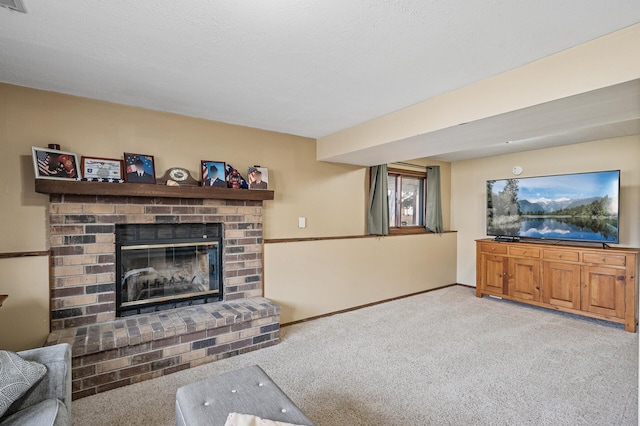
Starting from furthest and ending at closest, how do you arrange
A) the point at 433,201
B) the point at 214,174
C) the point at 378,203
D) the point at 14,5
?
the point at 433,201 → the point at 378,203 → the point at 214,174 → the point at 14,5

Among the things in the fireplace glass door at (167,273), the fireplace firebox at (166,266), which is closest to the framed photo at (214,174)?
the fireplace firebox at (166,266)

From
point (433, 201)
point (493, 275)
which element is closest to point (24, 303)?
point (433, 201)

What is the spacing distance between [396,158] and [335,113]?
46.1 inches

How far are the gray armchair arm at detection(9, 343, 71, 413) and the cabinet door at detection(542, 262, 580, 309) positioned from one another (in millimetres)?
4736

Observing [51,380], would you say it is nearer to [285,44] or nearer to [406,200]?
[285,44]

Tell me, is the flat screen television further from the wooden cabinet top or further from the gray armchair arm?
the gray armchair arm

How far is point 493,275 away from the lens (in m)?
4.46

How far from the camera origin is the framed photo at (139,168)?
2691mm

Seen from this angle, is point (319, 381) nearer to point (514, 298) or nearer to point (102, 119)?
point (102, 119)

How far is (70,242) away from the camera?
2461 mm

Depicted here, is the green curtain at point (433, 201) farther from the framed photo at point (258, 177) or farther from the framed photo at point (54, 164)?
the framed photo at point (54, 164)

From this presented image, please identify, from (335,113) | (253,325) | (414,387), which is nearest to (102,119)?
(335,113)

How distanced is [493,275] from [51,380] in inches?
189

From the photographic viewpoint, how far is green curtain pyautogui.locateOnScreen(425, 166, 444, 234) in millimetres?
5027
